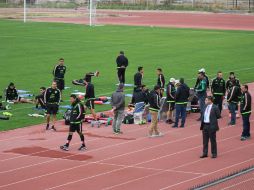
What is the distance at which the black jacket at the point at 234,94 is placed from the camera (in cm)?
2739

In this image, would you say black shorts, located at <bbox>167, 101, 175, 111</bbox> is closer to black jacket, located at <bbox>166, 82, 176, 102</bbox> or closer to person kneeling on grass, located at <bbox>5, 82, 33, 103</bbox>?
black jacket, located at <bbox>166, 82, 176, 102</bbox>

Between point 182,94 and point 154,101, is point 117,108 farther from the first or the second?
point 182,94

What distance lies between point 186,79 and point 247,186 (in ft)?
79.9

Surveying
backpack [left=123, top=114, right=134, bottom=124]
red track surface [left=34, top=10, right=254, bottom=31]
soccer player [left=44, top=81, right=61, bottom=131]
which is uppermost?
red track surface [left=34, top=10, right=254, bottom=31]

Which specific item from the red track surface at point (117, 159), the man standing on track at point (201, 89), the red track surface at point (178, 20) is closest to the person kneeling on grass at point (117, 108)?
the red track surface at point (117, 159)

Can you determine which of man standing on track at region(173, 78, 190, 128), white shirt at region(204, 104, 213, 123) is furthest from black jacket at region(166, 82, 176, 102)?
white shirt at region(204, 104, 213, 123)

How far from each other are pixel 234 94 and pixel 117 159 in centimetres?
656

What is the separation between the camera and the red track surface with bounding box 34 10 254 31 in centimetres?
7876

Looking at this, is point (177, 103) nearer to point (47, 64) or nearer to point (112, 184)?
point (112, 184)

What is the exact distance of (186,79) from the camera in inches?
1581

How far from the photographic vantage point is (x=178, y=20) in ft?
284

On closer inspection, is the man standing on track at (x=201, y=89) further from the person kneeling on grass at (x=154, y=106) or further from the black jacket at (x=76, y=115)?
the black jacket at (x=76, y=115)

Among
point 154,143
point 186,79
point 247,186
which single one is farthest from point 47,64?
point 247,186

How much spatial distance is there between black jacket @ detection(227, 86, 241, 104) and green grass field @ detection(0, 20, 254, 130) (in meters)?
5.98
